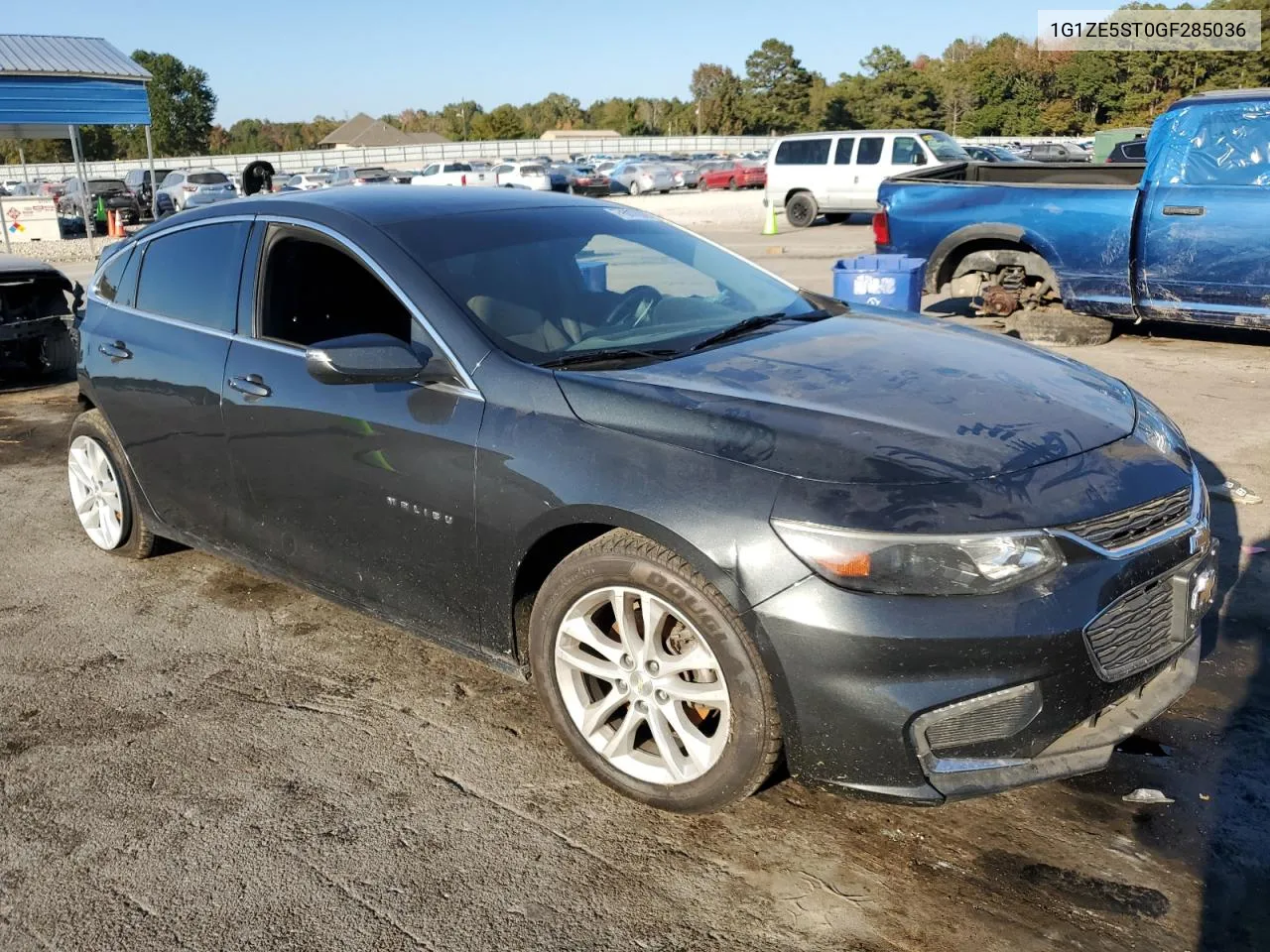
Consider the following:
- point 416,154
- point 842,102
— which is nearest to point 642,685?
point 416,154

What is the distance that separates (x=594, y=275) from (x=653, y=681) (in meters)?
1.66

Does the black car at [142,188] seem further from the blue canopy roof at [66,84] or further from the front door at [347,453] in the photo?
the front door at [347,453]

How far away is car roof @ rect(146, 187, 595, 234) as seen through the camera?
12.9ft

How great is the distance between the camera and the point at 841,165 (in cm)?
2270

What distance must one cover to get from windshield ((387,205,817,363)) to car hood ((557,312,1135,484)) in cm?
30

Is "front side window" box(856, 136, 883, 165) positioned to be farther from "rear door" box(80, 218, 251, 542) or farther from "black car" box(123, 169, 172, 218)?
"black car" box(123, 169, 172, 218)

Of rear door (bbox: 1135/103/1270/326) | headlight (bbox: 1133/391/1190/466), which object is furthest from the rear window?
headlight (bbox: 1133/391/1190/466)

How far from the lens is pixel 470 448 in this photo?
10.7 feet

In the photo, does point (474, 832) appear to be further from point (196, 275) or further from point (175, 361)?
point (196, 275)

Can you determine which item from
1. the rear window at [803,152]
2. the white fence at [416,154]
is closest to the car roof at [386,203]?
the rear window at [803,152]

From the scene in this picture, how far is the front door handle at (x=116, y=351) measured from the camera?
463cm

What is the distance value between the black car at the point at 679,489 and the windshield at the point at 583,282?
0.05ft

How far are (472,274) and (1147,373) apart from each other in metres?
6.38

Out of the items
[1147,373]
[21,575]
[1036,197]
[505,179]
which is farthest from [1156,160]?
[505,179]
